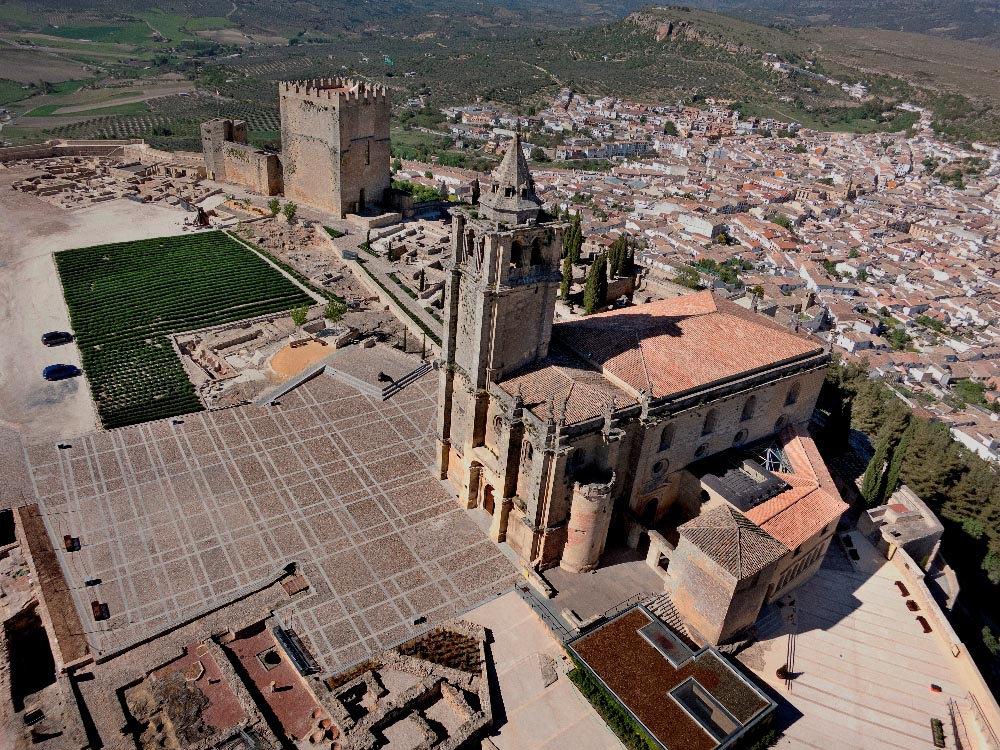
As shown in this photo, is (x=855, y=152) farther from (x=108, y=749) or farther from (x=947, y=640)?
(x=108, y=749)

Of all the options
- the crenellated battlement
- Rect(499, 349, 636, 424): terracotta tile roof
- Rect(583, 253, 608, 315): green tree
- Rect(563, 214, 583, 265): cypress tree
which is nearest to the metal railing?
Rect(499, 349, 636, 424): terracotta tile roof

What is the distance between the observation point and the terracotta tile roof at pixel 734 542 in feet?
100

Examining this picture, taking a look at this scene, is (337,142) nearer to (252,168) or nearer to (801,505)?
(252,168)

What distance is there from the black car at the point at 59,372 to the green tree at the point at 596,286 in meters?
39.4

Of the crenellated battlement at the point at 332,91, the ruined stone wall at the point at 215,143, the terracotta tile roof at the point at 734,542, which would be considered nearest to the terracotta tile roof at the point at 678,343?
the terracotta tile roof at the point at 734,542

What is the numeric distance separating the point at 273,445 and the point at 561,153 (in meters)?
138

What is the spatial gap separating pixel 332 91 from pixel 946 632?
2900 inches

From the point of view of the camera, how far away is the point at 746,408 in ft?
127

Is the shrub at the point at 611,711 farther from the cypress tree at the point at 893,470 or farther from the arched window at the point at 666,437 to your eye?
the cypress tree at the point at 893,470

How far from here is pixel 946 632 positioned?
3491cm

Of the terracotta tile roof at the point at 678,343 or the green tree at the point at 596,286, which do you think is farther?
the green tree at the point at 596,286

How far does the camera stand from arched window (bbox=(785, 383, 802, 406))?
133 feet

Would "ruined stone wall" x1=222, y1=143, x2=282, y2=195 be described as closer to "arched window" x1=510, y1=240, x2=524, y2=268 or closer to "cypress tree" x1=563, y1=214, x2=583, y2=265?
"cypress tree" x1=563, y1=214, x2=583, y2=265

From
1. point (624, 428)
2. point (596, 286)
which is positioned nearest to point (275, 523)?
point (624, 428)
